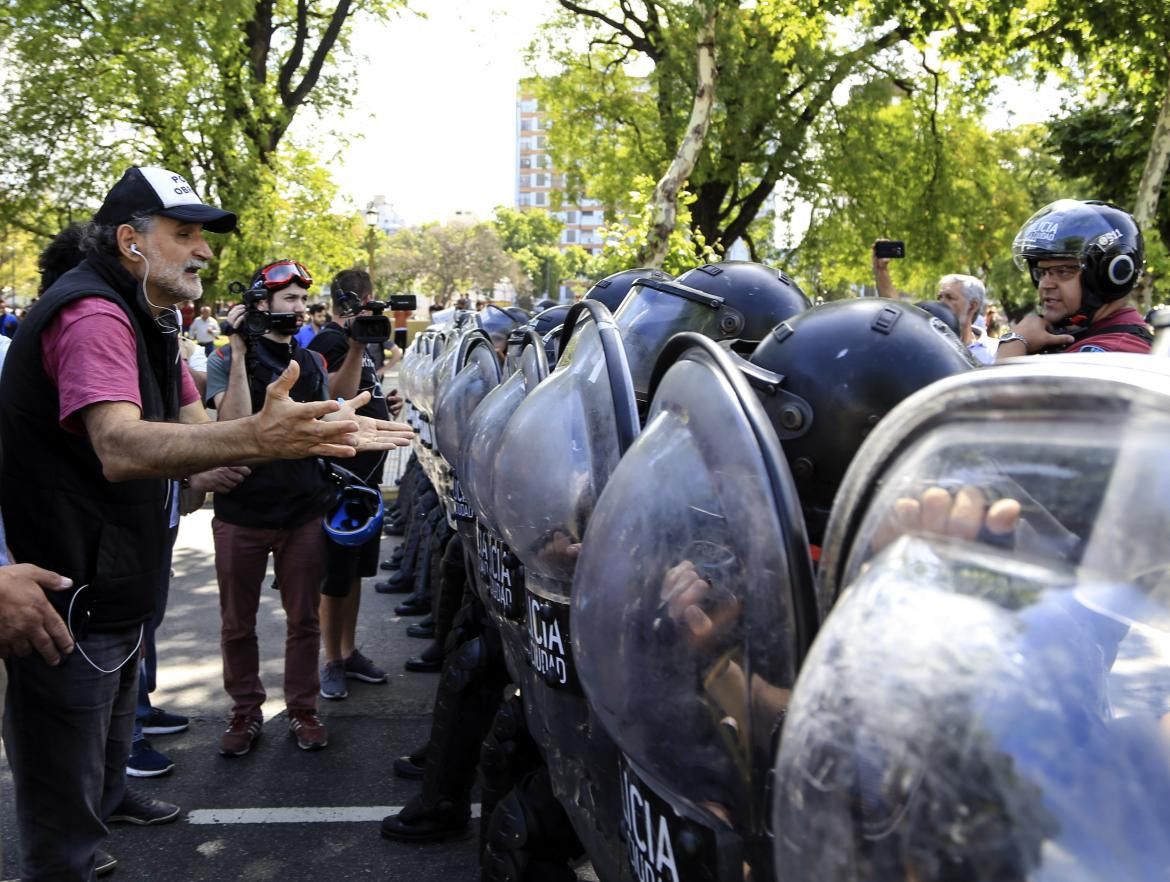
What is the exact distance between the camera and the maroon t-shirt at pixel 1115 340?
2.91 metres

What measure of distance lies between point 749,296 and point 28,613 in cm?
201

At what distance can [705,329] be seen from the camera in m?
3.12

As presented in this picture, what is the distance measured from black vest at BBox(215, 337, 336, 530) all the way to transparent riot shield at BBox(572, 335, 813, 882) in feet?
11.0

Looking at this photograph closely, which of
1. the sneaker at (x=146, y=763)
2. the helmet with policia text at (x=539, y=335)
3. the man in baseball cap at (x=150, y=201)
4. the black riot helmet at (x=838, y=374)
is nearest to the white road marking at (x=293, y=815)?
the sneaker at (x=146, y=763)

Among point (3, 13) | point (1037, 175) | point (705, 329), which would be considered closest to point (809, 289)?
point (1037, 175)

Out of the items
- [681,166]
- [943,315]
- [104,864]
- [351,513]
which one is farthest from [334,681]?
[681,166]

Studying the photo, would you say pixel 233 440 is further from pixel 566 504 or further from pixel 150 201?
pixel 150 201

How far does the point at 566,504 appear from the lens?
2182 millimetres

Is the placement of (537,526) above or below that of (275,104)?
below

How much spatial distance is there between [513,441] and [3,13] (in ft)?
47.6

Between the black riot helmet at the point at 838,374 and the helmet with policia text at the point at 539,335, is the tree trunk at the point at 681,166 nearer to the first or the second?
the helmet with policia text at the point at 539,335

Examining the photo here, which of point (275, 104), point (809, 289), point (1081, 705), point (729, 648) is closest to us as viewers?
point (1081, 705)

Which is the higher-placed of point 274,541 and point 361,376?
point 361,376

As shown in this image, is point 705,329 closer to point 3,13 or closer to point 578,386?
point 578,386
